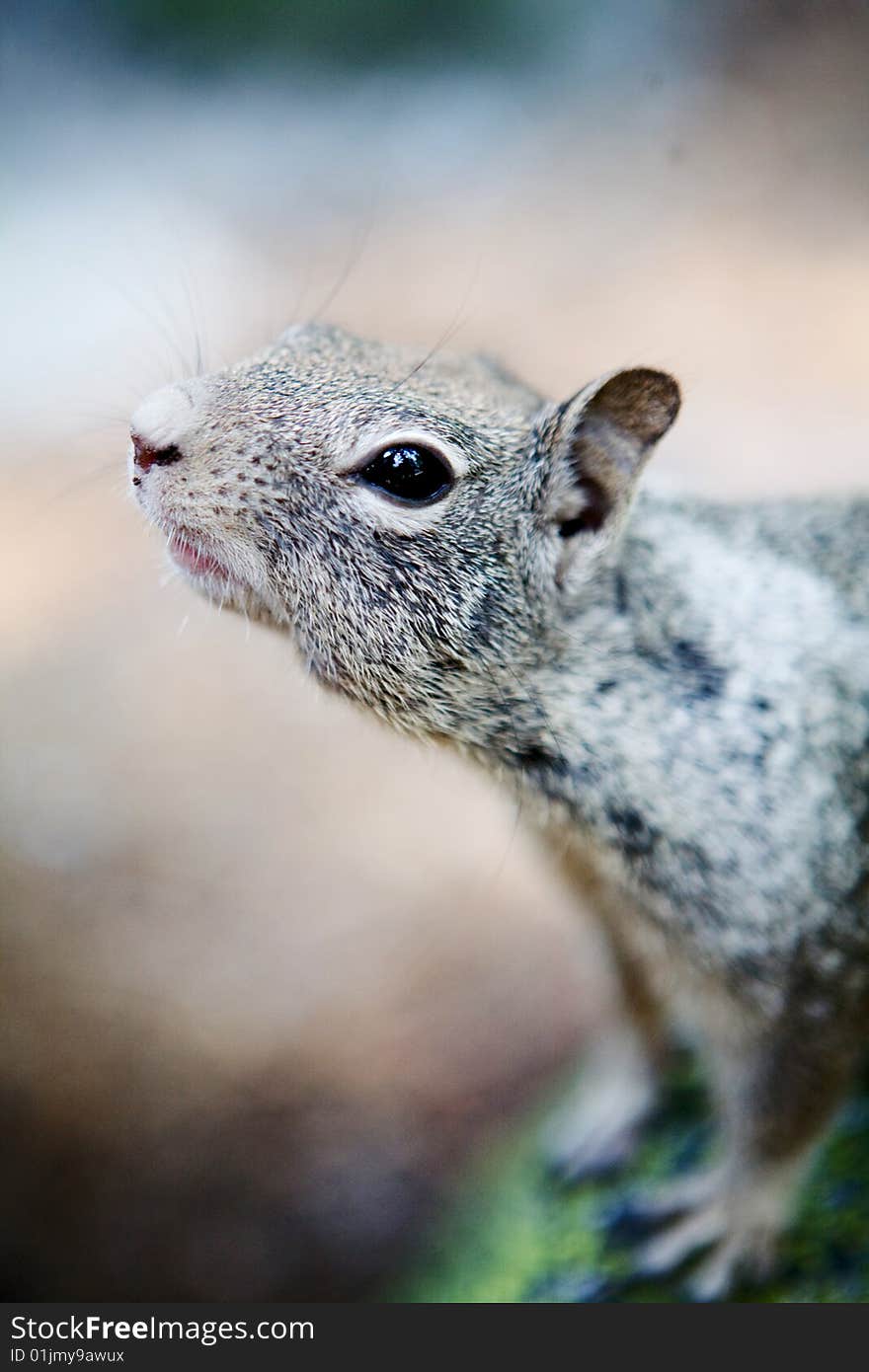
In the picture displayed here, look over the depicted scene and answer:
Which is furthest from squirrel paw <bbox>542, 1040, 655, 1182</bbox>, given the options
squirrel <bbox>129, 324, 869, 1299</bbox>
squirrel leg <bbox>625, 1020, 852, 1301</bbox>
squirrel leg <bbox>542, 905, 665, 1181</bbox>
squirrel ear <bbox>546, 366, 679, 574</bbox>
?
squirrel ear <bbox>546, 366, 679, 574</bbox>

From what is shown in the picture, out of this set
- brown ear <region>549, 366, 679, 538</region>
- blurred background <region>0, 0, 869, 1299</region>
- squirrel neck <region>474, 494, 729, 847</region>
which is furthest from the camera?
blurred background <region>0, 0, 869, 1299</region>

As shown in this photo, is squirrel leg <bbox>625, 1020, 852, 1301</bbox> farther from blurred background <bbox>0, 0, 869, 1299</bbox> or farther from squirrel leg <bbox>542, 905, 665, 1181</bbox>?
blurred background <bbox>0, 0, 869, 1299</bbox>

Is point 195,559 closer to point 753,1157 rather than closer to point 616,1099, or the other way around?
point 753,1157

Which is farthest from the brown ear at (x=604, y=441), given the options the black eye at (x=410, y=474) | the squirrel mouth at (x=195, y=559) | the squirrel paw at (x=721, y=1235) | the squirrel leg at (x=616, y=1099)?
the squirrel paw at (x=721, y=1235)

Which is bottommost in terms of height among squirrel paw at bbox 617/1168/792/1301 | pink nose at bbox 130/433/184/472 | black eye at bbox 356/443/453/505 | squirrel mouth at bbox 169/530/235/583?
squirrel paw at bbox 617/1168/792/1301

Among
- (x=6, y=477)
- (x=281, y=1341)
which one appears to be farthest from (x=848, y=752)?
(x=6, y=477)

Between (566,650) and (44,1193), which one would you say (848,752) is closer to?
(566,650)

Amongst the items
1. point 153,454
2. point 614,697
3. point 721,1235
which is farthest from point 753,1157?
point 153,454
